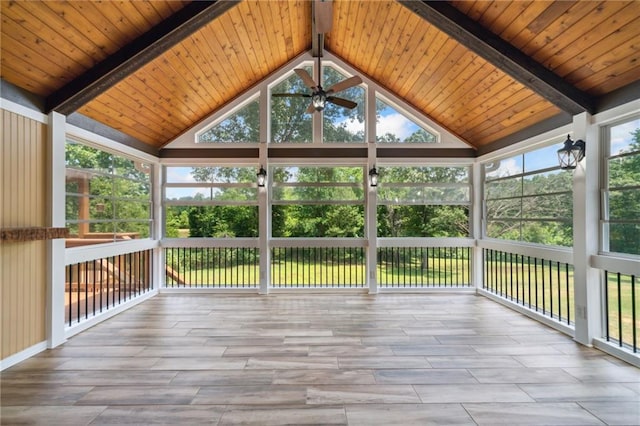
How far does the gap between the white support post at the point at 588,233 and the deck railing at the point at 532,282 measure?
0.43 metres

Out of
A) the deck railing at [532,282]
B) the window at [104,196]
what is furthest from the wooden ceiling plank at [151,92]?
the deck railing at [532,282]

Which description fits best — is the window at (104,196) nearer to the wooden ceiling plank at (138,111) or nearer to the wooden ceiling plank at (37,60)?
the wooden ceiling plank at (138,111)

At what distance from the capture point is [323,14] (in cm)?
297

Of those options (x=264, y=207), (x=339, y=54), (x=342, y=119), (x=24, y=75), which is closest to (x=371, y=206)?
(x=342, y=119)

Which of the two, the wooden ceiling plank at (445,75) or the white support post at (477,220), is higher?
the wooden ceiling plank at (445,75)

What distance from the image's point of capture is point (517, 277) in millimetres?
4793

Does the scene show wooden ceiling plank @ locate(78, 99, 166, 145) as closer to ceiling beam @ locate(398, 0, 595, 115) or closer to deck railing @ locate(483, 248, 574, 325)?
ceiling beam @ locate(398, 0, 595, 115)

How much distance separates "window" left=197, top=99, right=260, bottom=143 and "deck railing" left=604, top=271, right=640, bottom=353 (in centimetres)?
539

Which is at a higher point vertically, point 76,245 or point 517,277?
point 76,245

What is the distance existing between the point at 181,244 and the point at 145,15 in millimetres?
3762

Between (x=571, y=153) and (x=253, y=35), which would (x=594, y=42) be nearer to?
(x=571, y=153)

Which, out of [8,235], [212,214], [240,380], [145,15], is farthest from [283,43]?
[240,380]

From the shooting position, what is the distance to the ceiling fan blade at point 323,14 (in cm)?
282

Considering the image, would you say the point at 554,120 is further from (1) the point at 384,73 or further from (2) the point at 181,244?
(2) the point at 181,244
